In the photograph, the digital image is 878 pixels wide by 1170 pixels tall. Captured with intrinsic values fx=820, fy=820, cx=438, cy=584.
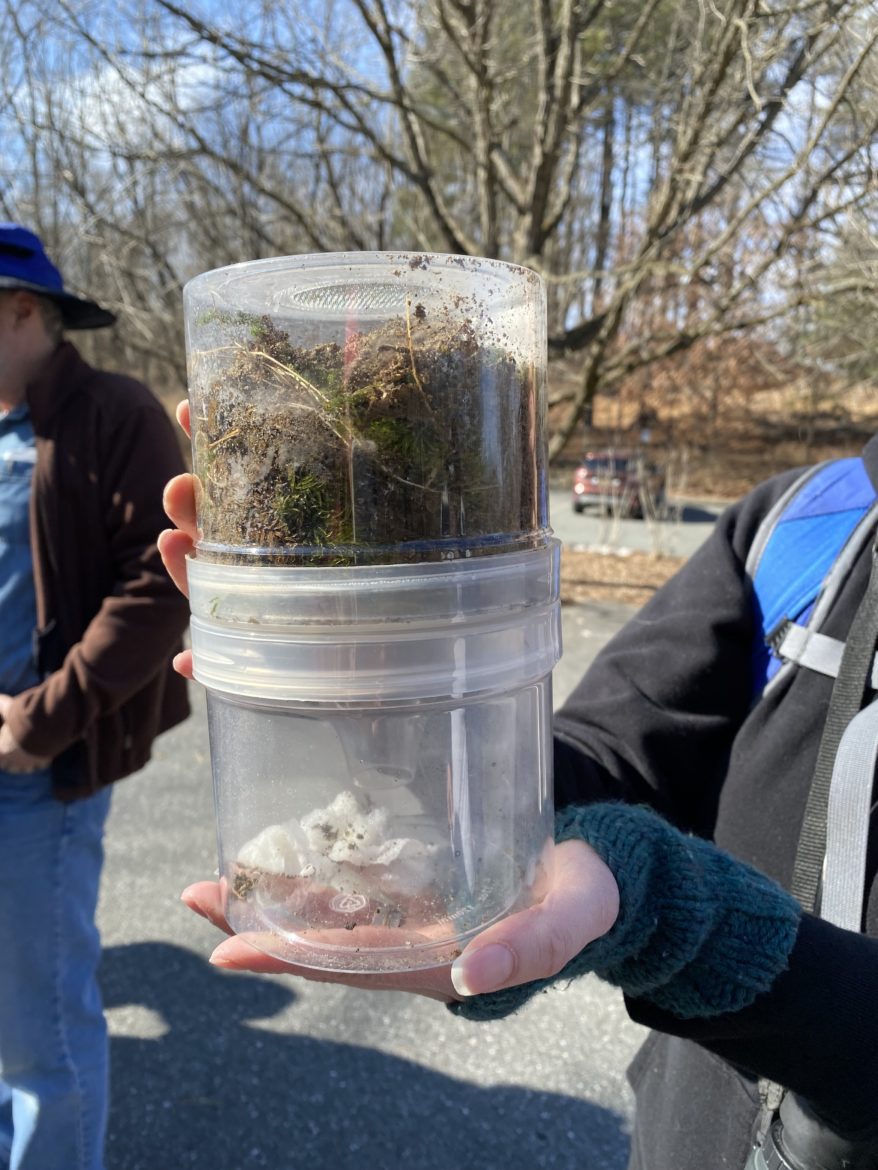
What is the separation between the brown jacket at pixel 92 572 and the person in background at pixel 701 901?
3.33 ft

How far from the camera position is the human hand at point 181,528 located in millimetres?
1088

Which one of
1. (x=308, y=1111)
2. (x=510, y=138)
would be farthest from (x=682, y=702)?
(x=510, y=138)

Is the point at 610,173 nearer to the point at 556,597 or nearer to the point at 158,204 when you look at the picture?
the point at 158,204

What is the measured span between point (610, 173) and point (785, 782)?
31.9 feet

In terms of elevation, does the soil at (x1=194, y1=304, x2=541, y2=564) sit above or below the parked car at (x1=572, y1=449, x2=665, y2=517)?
above

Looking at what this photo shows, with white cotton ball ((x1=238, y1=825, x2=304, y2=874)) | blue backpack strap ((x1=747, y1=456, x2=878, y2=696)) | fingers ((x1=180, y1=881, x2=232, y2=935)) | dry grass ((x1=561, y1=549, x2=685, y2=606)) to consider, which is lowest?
dry grass ((x1=561, y1=549, x2=685, y2=606))

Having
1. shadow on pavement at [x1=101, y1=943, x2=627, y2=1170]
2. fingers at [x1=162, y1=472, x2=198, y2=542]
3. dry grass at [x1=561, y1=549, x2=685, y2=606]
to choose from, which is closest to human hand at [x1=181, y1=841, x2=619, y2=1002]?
fingers at [x1=162, y1=472, x2=198, y2=542]

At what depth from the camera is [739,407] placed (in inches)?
951

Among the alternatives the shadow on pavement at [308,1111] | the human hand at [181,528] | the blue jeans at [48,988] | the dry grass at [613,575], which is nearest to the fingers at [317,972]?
the human hand at [181,528]

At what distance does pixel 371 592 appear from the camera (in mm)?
857

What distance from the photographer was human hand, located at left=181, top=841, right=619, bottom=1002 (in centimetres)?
86

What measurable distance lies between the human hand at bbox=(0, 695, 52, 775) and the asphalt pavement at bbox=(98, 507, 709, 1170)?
121 centimetres

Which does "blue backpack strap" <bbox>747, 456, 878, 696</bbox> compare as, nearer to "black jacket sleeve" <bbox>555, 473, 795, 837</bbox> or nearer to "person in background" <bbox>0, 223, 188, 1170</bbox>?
"black jacket sleeve" <bbox>555, 473, 795, 837</bbox>

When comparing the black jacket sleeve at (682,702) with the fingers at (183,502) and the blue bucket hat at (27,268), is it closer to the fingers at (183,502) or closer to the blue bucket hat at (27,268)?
the fingers at (183,502)
